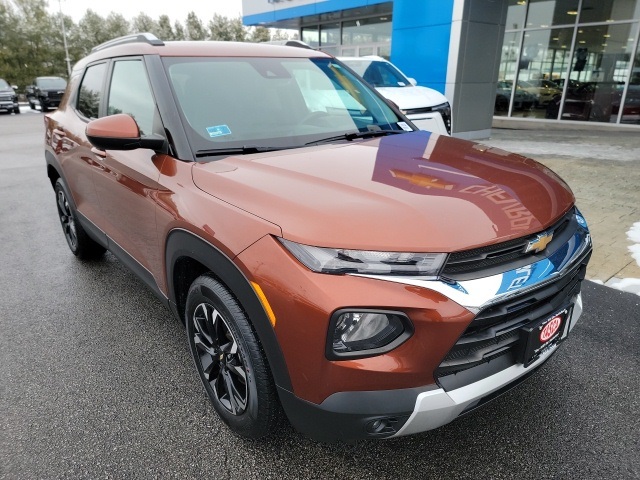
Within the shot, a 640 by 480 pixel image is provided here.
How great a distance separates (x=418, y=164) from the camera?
2.12 metres

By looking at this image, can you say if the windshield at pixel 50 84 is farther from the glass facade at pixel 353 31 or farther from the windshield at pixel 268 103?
the windshield at pixel 268 103

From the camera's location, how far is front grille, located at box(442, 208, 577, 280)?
5.12 ft

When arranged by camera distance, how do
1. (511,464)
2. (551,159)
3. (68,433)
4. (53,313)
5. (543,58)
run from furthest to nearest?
(543,58) < (551,159) < (53,313) < (68,433) < (511,464)

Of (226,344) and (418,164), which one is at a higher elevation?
(418,164)

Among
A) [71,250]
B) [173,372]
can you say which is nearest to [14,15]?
[71,250]

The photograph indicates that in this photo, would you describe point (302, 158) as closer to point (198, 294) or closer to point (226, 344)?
point (198, 294)

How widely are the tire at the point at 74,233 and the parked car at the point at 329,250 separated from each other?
61.5 inches

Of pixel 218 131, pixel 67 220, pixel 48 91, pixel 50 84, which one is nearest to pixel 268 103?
pixel 218 131

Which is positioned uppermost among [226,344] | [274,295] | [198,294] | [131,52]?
[131,52]

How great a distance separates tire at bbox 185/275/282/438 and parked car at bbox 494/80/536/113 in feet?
46.1

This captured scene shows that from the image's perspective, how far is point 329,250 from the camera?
5.09 feet

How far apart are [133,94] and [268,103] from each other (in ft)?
2.75

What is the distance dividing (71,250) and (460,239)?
13.4 feet

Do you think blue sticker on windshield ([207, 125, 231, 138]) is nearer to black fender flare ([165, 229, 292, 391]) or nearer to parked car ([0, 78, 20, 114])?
black fender flare ([165, 229, 292, 391])
